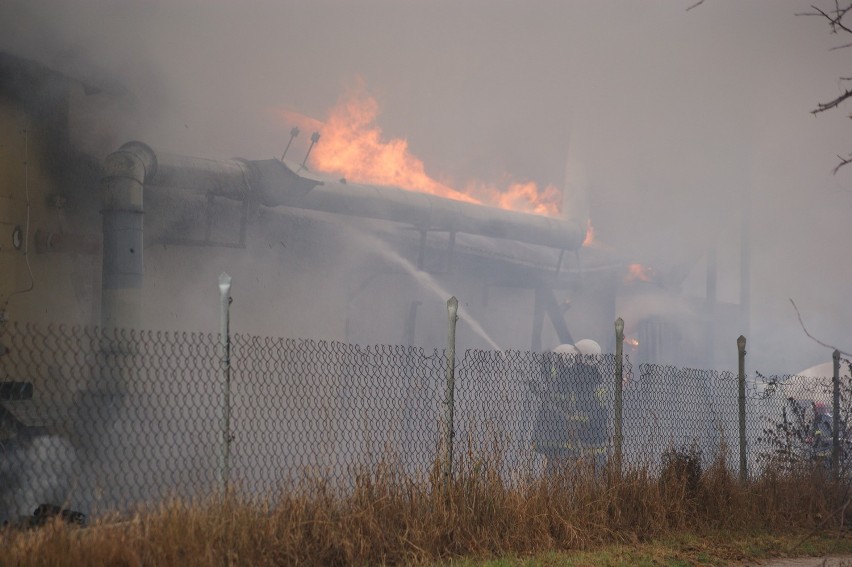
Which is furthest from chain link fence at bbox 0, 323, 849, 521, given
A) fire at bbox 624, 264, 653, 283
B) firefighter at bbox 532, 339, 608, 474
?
fire at bbox 624, 264, 653, 283

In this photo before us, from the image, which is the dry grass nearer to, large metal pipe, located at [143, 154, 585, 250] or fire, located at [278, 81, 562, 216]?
large metal pipe, located at [143, 154, 585, 250]

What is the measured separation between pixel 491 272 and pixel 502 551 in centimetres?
1366

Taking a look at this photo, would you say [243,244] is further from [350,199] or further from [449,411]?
[449,411]

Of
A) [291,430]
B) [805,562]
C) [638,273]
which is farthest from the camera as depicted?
[638,273]

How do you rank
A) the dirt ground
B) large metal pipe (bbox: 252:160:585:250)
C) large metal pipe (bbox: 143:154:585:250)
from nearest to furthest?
the dirt ground → large metal pipe (bbox: 143:154:585:250) → large metal pipe (bbox: 252:160:585:250)

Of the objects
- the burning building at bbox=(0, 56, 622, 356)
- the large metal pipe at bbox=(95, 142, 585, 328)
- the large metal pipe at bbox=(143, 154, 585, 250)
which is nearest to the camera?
the large metal pipe at bbox=(95, 142, 585, 328)

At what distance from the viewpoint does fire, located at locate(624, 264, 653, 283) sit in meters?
24.5

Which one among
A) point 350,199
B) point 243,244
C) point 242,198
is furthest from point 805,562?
point 350,199

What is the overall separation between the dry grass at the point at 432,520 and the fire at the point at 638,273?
52.2 ft

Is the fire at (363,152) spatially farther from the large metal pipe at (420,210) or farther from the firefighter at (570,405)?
the firefighter at (570,405)

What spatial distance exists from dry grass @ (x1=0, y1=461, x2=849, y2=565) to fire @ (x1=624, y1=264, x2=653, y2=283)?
1590 cm

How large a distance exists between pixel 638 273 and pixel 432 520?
19.8 m

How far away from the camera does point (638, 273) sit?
81.5 ft

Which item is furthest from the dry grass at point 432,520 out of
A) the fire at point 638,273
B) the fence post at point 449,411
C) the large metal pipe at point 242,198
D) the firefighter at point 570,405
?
the fire at point 638,273
